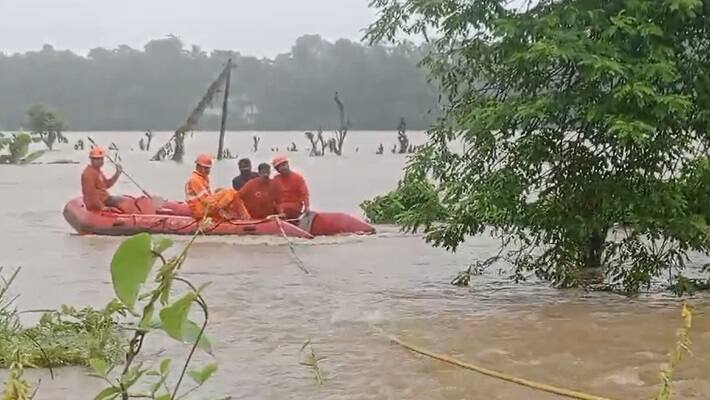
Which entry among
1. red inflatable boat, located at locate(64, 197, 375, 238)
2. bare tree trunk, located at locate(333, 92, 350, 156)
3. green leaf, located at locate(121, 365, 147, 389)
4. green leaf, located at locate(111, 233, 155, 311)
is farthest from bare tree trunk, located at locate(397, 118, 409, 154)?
green leaf, located at locate(111, 233, 155, 311)

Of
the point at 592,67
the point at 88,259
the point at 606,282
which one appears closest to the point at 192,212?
the point at 88,259

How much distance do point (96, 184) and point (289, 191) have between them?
2.83 m

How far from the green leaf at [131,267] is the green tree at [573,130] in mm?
5919

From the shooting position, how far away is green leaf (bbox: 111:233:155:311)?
1.53 meters

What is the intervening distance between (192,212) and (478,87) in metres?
5.79

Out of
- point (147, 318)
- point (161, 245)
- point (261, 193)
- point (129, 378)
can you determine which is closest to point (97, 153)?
point (261, 193)

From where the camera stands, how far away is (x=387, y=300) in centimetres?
903

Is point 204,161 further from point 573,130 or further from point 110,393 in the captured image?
point 110,393

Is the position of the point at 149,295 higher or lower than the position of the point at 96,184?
higher

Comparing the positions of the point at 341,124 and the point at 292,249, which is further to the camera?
the point at 341,124

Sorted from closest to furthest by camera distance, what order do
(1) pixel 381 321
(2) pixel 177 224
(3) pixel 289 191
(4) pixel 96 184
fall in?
1. (1) pixel 381 321
2. (2) pixel 177 224
3. (3) pixel 289 191
4. (4) pixel 96 184

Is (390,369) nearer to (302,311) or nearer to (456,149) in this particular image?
(302,311)

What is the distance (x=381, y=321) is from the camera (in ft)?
25.7

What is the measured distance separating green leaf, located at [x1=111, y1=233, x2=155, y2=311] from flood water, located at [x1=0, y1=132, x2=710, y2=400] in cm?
404
